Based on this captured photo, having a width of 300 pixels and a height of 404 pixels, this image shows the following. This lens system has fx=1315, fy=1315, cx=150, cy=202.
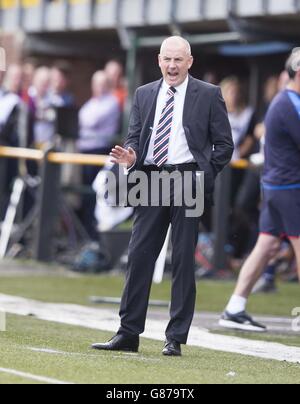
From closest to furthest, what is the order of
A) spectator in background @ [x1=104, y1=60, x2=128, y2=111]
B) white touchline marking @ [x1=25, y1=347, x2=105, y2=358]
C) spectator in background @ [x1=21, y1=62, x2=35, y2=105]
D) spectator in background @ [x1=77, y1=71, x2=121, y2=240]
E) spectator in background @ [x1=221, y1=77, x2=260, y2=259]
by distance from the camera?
white touchline marking @ [x1=25, y1=347, x2=105, y2=358] → spectator in background @ [x1=221, y1=77, x2=260, y2=259] → spectator in background @ [x1=77, y1=71, x2=121, y2=240] → spectator in background @ [x1=104, y1=60, x2=128, y2=111] → spectator in background @ [x1=21, y1=62, x2=35, y2=105]

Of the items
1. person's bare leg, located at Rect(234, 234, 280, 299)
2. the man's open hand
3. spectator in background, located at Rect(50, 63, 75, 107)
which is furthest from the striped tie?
spectator in background, located at Rect(50, 63, 75, 107)

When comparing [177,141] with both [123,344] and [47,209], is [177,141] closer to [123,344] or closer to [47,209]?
[123,344]

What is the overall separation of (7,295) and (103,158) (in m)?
4.13

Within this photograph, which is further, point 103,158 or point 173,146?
point 103,158

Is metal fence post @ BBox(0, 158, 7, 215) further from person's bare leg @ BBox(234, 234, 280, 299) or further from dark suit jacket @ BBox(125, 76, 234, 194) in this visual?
dark suit jacket @ BBox(125, 76, 234, 194)

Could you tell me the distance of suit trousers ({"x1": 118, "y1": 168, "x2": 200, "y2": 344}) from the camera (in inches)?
351

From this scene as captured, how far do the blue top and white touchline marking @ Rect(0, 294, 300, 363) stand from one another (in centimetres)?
138

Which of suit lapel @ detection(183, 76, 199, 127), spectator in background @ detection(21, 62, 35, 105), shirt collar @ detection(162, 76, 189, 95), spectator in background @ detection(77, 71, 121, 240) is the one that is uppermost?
shirt collar @ detection(162, 76, 189, 95)

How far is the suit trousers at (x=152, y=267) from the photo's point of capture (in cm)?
891

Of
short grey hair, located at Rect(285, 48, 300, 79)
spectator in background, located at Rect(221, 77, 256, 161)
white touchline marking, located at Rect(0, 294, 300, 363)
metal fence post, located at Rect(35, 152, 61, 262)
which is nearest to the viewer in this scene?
white touchline marking, located at Rect(0, 294, 300, 363)

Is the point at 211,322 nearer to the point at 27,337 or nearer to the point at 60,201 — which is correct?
the point at 27,337

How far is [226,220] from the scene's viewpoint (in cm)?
1614

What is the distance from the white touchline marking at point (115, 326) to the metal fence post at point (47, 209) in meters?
3.94

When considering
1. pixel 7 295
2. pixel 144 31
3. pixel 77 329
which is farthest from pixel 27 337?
pixel 144 31
